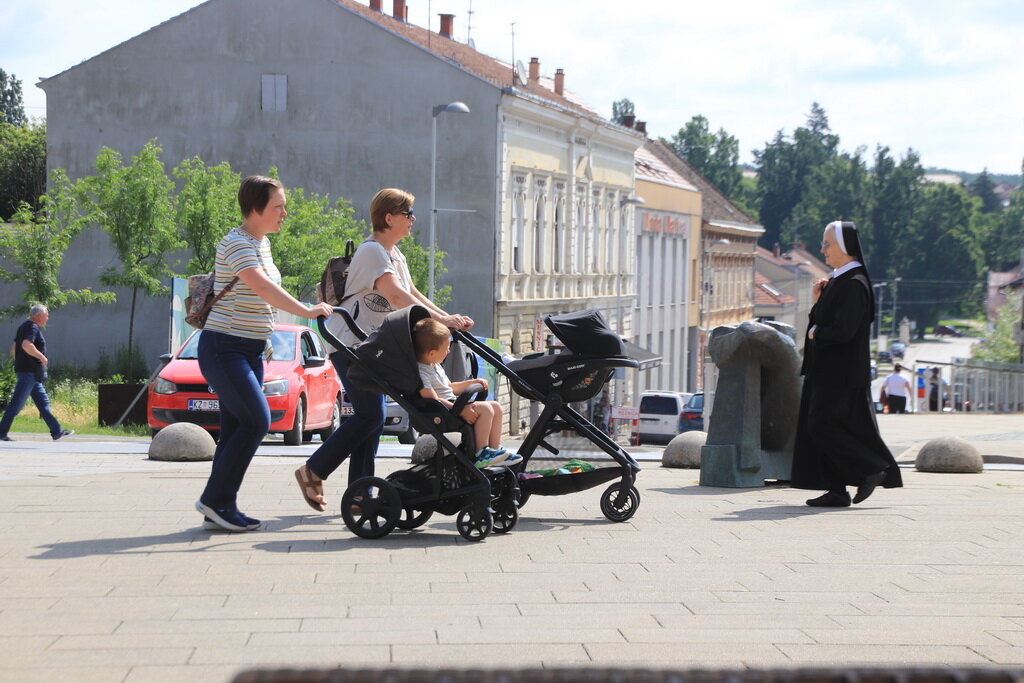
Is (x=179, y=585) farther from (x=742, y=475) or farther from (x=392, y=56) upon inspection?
(x=392, y=56)

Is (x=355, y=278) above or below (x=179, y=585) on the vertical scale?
above

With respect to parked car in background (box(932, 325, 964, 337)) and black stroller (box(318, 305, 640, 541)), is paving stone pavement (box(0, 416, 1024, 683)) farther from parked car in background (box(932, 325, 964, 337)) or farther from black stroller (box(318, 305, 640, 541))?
parked car in background (box(932, 325, 964, 337))

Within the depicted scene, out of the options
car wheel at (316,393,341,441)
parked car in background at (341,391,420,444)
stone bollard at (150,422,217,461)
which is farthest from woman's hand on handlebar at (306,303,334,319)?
parked car in background at (341,391,420,444)

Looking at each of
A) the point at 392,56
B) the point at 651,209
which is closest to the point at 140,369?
the point at 392,56

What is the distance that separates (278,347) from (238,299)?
13.3 metres

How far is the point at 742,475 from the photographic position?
11.0 m

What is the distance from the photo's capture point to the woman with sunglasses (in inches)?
323

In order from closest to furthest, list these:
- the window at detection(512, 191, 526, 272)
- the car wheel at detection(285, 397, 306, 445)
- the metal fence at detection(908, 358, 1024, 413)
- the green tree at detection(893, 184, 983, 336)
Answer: the car wheel at detection(285, 397, 306, 445) < the metal fence at detection(908, 358, 1024, 413) < the window at detection(512, 191, 526, 272) < the green tree at detection(893, 184, 983, 336)

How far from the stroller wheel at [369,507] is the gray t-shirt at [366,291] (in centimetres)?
91

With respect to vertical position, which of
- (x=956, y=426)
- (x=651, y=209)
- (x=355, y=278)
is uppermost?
(x=651, y=209)

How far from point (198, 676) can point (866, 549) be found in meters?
4.12

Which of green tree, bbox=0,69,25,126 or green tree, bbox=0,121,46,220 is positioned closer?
green tree, bbox=0,121,46,220

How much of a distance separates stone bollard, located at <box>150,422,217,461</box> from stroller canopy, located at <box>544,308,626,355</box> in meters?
5.15

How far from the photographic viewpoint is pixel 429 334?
776 cm
